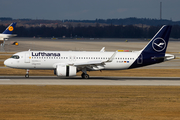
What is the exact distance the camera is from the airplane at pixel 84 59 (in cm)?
4216

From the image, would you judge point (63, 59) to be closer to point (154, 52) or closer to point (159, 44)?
point (154, 52)

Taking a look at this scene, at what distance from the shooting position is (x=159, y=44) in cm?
4534

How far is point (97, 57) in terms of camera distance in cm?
4381

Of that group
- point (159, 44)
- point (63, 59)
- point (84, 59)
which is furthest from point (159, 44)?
point (63, 59)

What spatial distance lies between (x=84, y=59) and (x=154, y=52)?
995 centimetres

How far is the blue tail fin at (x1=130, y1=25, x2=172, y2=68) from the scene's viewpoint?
44625 millimetres

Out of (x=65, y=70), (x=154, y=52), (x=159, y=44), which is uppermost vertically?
(x=159, y=44)

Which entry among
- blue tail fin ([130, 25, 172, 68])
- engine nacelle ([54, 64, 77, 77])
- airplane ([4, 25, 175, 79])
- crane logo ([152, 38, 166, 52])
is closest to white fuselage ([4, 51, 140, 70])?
airplane ([4, 25, 175, 79])


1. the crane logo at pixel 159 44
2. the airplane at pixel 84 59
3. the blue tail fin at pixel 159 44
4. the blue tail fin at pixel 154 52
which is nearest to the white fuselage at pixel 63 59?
the airplane at pixel 84 59
